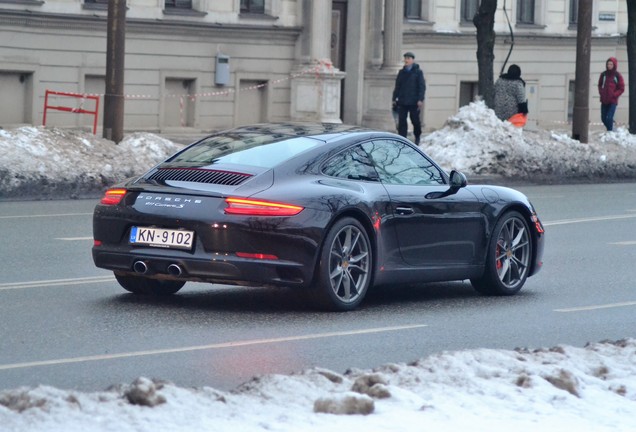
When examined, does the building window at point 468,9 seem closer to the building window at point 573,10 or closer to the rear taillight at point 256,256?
the building window at point 573,10

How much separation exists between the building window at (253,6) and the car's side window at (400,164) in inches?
972

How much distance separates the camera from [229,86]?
35.2 m

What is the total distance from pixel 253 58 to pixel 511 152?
31.5 ft

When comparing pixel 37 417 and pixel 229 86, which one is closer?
pixel 37 417

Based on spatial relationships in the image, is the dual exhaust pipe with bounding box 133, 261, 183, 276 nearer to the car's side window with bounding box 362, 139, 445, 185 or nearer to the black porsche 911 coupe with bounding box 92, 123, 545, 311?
the black porsche 911 coupe with bounding box 92, 123, 545, 311

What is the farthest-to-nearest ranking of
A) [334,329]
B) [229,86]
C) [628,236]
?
1. [229,86]
2. [628,236]
3. [334,329]

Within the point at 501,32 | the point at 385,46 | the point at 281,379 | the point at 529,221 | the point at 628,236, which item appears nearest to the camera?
the point at 281,379

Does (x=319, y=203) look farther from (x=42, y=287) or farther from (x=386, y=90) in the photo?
(x=386, y=90)

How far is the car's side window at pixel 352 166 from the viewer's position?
34.8 ft

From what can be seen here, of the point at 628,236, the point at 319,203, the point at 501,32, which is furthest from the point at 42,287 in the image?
the point at 501,32

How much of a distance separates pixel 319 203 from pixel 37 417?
4204 millimetres

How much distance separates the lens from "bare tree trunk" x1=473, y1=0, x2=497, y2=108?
99.7 ft

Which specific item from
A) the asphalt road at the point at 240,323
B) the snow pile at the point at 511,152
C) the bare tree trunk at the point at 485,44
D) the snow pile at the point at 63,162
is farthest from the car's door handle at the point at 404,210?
the bare tree trunk at the point at 485,44

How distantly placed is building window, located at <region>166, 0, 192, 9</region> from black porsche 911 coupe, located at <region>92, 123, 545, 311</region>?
23259mm
